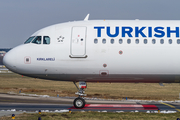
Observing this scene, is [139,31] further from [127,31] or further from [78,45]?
[78,45]

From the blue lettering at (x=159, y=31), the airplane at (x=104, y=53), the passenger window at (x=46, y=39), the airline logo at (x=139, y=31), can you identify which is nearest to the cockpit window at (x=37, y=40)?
the airplane at (x=104, y=53)

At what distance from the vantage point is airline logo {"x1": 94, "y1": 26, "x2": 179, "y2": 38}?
22625mm

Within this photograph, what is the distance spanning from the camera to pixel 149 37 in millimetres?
22469

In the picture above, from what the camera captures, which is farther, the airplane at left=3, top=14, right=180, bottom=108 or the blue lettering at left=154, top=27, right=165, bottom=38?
the blue lettering at left=154, top=27, right=165, bottom=38

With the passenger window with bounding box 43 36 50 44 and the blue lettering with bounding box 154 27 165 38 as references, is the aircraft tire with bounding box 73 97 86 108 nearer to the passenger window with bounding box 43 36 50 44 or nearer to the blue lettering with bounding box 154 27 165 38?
the passenger window with bounding box 43 36 50 44

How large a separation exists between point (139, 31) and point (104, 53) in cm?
336

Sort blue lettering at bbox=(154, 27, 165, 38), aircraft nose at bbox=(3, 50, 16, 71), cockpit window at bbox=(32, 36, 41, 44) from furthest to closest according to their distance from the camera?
cockpit window at bbox=(32, 36, 41, 44), aircraft nose at bbox=(3, 50, 16, 71), blue lettering at bbox=(154, 27, 165, 38)

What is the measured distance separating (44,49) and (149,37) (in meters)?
8.37

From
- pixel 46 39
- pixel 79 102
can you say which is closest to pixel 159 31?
pixel 79 102

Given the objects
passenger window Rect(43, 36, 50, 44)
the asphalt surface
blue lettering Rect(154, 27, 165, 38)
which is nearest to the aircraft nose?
passenger window Rect(43, 36, 50, 44)

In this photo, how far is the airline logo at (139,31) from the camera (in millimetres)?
22625

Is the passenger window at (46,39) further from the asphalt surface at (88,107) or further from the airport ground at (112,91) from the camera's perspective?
the airport ground at (112,91)

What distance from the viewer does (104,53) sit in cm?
2227

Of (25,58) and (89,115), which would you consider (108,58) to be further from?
(25,58)
